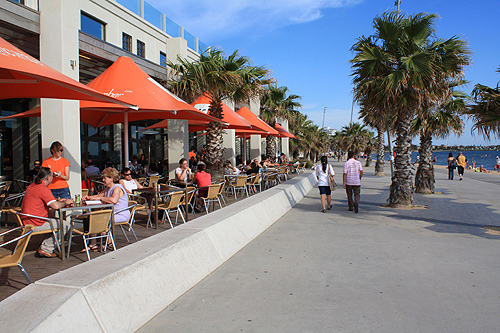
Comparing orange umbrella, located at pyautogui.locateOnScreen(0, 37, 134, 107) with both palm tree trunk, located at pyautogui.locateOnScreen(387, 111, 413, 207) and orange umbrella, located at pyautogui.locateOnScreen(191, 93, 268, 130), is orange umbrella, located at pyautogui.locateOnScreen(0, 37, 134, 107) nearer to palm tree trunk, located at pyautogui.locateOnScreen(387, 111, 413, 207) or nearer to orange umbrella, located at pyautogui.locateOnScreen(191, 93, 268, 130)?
orange umbrella, located at pyautogui.locateOnScreen(191, 93, 268, 130)

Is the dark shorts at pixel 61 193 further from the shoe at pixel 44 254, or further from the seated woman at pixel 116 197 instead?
the shoe at pixel 44 254

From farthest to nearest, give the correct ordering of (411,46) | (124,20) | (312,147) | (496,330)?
(312,147) < (124,20) < (411,46) < (496,330)

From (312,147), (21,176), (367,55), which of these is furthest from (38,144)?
(312,147)

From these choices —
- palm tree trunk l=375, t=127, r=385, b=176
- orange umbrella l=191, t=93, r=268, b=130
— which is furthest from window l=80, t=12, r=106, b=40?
palm tree trunk l=375, t=127, r=385, b=176

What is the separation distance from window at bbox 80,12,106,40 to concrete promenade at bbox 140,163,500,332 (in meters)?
14.9

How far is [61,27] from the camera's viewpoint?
7.41 meters

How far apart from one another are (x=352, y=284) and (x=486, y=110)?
628 centimetres

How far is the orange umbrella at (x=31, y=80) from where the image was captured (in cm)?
406

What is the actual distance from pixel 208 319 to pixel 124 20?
2033 centimetres

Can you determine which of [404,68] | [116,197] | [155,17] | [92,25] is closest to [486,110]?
[404,68]

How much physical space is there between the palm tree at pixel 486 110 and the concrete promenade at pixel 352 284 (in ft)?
7.62

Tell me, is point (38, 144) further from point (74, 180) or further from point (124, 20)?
point (124, 20)

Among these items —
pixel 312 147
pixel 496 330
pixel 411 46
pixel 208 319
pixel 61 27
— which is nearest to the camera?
pixel 496 330

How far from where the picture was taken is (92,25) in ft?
59.7
